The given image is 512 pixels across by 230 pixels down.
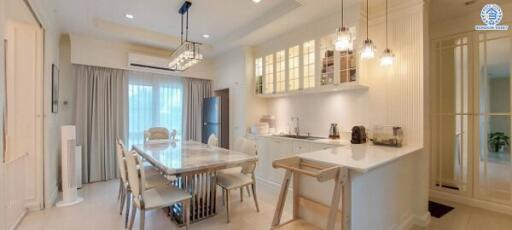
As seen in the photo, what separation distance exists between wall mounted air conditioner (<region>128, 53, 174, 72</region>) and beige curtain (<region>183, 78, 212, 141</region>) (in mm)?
637

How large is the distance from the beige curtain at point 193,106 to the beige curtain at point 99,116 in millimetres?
1192

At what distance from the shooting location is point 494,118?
2.92 m

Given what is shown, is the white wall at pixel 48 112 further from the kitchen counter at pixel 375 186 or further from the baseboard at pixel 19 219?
the kitchen counter at pixel 375 186

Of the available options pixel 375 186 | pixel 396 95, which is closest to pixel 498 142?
pixel 396 95

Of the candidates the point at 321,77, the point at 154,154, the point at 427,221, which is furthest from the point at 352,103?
the point at 154,154

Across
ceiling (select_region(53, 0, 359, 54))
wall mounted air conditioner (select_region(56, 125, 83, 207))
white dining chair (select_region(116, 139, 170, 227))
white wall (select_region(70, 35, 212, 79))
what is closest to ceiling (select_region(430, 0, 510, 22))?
ceiling (select_region(53, 0, 359, 54))

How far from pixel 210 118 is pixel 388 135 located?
11.3 feet

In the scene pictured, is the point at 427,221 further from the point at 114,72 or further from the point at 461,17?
the point at 114,72

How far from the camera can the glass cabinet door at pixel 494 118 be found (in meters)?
2.83

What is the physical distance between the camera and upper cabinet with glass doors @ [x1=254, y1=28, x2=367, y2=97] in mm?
2988

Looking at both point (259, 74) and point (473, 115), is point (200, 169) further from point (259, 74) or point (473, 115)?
point (473, 115)

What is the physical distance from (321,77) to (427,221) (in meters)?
2.11

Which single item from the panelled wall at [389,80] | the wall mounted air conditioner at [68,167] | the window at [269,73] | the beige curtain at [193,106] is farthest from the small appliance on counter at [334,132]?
the wall mounted air conditioner at [68,167]

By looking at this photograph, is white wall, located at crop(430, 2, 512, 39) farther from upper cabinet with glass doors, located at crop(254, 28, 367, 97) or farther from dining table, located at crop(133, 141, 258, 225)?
dining table, located at crop(133, 141, 258, 225)
